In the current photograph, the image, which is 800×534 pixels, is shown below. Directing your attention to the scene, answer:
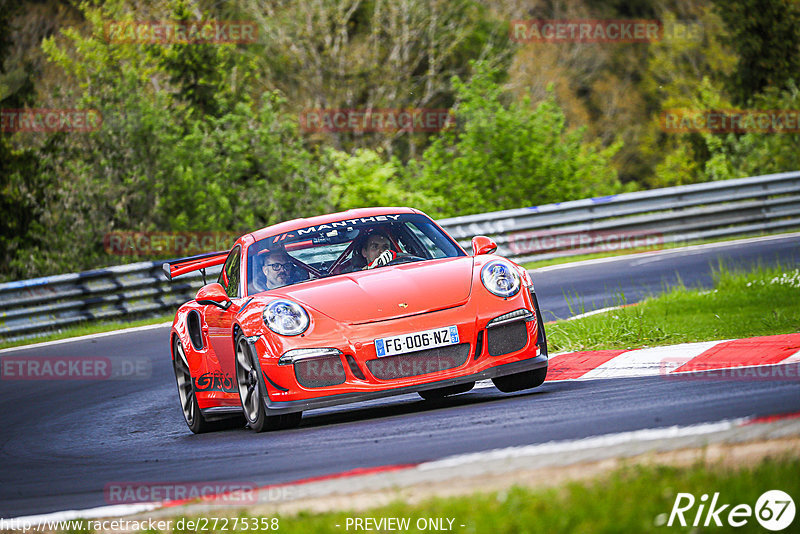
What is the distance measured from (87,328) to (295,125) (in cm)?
935

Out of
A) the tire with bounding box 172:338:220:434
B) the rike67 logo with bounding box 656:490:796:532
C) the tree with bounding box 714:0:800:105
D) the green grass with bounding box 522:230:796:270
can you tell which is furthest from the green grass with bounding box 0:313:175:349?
the tree with bounding box 714:0:800:105

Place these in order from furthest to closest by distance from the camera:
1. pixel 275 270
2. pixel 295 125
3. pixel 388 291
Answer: pixel 295 125 → pixel 275 270 → pixel 388 291

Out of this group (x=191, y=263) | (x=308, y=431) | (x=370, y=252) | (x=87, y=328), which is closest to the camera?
(x=308, y=431)

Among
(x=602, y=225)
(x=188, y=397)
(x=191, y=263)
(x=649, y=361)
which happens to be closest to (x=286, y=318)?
(x=188, y=397)

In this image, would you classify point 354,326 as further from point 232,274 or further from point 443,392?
point 232,274

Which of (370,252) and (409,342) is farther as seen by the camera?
(370,252)

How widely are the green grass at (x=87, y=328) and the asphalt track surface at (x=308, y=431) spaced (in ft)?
15.8

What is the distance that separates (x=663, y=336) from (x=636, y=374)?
1268 mm

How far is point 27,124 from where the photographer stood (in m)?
21.6

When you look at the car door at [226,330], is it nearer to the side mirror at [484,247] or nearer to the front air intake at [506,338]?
the side mirror at [484,247]

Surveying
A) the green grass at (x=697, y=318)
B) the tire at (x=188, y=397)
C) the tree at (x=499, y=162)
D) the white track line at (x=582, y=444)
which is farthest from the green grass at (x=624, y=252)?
the white track line at (x=582, y=444)

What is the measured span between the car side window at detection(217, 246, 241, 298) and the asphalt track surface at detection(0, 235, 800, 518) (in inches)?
38.0

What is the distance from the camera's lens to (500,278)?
23.8ft

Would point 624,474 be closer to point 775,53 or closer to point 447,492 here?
point 447,492
